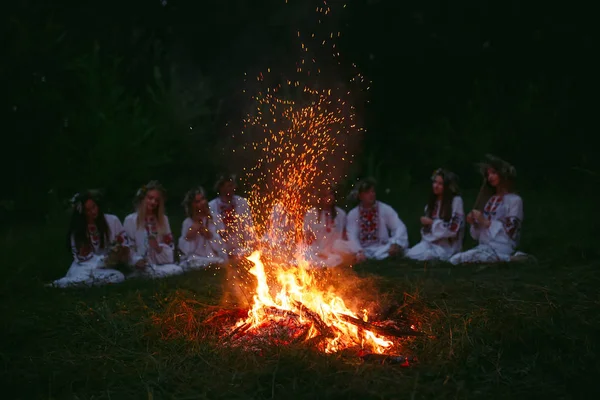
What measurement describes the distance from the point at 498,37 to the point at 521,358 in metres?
14.5

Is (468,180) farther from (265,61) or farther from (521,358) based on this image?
(521,358)

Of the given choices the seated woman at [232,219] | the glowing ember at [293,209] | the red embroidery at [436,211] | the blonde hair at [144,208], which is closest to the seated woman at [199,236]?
the seated woman at [232,219]

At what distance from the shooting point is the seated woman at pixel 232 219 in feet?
36.5

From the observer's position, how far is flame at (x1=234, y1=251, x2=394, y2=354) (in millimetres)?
6609

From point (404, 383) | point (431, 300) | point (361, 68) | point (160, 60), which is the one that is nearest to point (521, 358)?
point (404, 383)

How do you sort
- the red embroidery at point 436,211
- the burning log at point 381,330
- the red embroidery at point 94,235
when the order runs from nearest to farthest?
the burning log at point 381,330, the red embroidery at point 94,235, the red embroidery at point 436,211

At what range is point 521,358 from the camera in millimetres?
6082

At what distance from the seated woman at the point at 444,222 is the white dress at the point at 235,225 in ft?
7.55

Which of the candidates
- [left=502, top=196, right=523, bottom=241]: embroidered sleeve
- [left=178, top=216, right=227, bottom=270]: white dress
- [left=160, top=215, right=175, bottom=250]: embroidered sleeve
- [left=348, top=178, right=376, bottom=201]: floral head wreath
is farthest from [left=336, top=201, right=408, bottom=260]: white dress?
[left=160, top=215, right=175, bottom=250]: embroidered sleeve

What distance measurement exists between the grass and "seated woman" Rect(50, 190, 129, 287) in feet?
2.44

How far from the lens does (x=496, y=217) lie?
1090 cm

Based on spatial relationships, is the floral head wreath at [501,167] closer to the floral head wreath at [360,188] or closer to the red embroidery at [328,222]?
the floral head wreath at [360,188]

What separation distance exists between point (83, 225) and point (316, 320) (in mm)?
4622

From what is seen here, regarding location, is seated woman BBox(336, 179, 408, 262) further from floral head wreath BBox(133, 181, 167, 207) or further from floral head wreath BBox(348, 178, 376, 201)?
floral head wreath BBox(133, 181, 167, 207)
